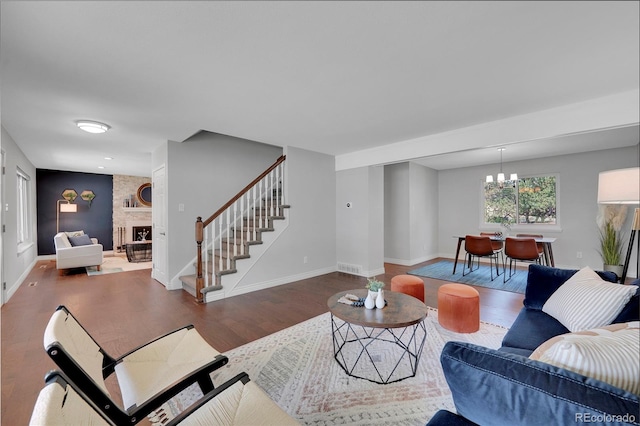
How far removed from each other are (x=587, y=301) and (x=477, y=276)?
349cm

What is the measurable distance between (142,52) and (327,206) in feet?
11.9

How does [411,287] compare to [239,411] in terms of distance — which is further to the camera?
[411,287]

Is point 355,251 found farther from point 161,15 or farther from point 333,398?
point 161,15

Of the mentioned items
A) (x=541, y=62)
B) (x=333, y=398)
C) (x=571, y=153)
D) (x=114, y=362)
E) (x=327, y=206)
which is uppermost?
(x=541, y=62)

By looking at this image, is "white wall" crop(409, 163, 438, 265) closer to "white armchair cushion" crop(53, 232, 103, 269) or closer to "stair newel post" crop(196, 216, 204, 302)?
"stair newel post" crop(196, 216, 204, 302)

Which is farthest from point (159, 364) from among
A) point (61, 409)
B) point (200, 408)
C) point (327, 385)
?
point (327, 385)

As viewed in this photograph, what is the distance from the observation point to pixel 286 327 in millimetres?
2672

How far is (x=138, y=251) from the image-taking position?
7.37 metres

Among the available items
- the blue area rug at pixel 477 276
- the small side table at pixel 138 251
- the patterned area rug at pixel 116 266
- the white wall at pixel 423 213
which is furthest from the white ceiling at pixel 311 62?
the small side table at pixel 138 251

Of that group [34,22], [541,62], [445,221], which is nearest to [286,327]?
[34,22]

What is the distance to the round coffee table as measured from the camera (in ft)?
5.90

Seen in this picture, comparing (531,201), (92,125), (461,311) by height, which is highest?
(92,125)

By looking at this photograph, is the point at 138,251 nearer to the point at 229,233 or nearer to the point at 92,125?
the point at 229,233

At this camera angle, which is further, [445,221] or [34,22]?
[445,221]
